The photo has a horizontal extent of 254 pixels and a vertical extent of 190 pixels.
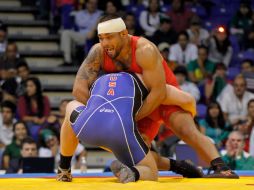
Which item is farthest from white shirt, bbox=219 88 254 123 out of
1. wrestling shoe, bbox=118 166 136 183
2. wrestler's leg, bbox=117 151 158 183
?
wrestling shoe, bbox=118 166 136 183

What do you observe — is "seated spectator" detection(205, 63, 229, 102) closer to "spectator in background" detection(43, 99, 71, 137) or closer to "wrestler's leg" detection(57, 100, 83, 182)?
"spectator in background" detection(43, 99, 71, 137)

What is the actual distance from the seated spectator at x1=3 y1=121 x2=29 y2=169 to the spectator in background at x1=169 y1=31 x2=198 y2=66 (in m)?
2.58

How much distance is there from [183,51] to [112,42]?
18.0ft

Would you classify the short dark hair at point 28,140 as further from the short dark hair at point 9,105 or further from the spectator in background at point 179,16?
the spectator in background at point 179,16

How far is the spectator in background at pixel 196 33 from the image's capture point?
1102 cm

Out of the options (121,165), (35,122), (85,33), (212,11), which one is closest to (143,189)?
(121,165)

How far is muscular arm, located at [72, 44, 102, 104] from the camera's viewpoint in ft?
17.7

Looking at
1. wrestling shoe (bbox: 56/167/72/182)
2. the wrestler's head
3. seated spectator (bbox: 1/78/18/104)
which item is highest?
the wrestler's head

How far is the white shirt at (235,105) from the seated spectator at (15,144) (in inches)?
91.2

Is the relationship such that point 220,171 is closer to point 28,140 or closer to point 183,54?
point 28,140

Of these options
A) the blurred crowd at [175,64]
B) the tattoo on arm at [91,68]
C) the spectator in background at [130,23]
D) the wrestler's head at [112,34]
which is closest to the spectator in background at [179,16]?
the blurred crowd at [175,64]

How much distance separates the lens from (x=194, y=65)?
1049 centimetres

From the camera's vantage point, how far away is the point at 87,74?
5445 millimetres

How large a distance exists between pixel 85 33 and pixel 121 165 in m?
6.15
